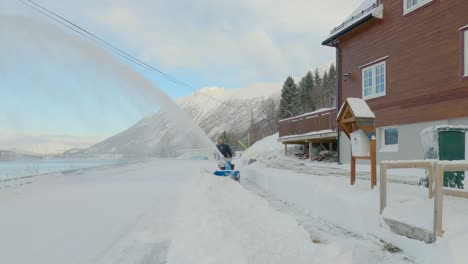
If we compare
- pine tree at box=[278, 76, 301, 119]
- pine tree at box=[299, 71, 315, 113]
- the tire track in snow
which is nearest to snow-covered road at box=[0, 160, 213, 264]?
the tire track in snow

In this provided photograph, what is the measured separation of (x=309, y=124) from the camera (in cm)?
1995

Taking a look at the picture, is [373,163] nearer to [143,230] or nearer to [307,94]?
[143,230]

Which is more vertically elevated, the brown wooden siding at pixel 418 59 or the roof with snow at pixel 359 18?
the roof with snow at pixel 359 18

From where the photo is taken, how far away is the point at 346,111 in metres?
8.22

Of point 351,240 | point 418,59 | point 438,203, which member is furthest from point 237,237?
point 418,59

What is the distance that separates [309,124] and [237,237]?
16074 millimetres

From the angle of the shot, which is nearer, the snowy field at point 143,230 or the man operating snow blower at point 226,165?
the snowy field at point 143,230

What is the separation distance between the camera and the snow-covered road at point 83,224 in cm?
378

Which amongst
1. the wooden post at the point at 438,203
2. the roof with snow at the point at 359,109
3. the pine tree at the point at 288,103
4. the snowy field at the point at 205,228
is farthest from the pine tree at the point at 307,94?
the wooden post at the point at 438,203

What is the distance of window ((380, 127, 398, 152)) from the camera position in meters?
14.0

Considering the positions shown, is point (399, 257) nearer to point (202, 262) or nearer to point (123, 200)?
point (202, 262)

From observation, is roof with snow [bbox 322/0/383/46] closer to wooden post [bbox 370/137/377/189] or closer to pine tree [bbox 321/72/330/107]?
wooden post [bbox 370/137/377/189]

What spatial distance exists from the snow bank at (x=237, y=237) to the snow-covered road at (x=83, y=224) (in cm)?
32

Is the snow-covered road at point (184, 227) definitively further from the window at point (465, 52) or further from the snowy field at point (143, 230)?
the window at point (465, 52)
